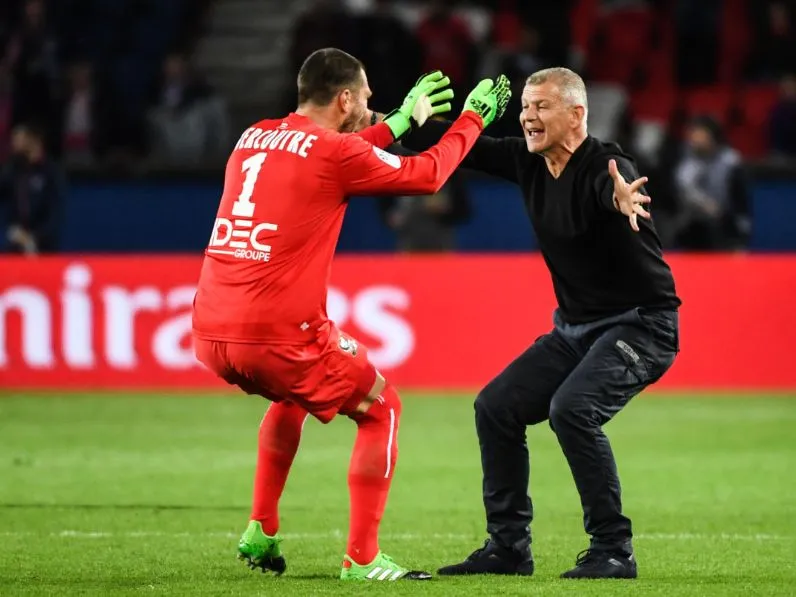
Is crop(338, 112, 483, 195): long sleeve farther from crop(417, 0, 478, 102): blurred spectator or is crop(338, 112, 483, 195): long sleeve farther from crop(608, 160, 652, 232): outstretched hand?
crop(417, 0, 478, 102): blurred spectator

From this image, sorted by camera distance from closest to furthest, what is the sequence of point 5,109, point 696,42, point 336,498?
1. point 336,498
2. point 5,109
3. point 696,42

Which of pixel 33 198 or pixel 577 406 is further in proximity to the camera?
pixel 33 198

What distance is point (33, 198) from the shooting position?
16.6 metres

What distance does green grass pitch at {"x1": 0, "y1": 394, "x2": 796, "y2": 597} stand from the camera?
6973 mm

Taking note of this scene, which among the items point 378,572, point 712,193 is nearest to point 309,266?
point 378,572

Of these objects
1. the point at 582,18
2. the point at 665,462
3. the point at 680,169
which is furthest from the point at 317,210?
the point at 582,18

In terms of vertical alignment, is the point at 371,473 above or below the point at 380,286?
above

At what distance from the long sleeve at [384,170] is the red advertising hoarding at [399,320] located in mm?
8186

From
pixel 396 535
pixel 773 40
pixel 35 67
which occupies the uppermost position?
pixel 773 40

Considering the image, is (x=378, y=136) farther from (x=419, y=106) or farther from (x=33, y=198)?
(x=33, y=198)

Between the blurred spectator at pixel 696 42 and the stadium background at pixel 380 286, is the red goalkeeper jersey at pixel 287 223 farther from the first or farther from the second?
the blurred spectator at pixel 696 42

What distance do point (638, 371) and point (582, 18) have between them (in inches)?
570

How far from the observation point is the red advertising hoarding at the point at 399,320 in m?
15.1

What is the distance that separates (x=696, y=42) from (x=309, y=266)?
14.9 m
